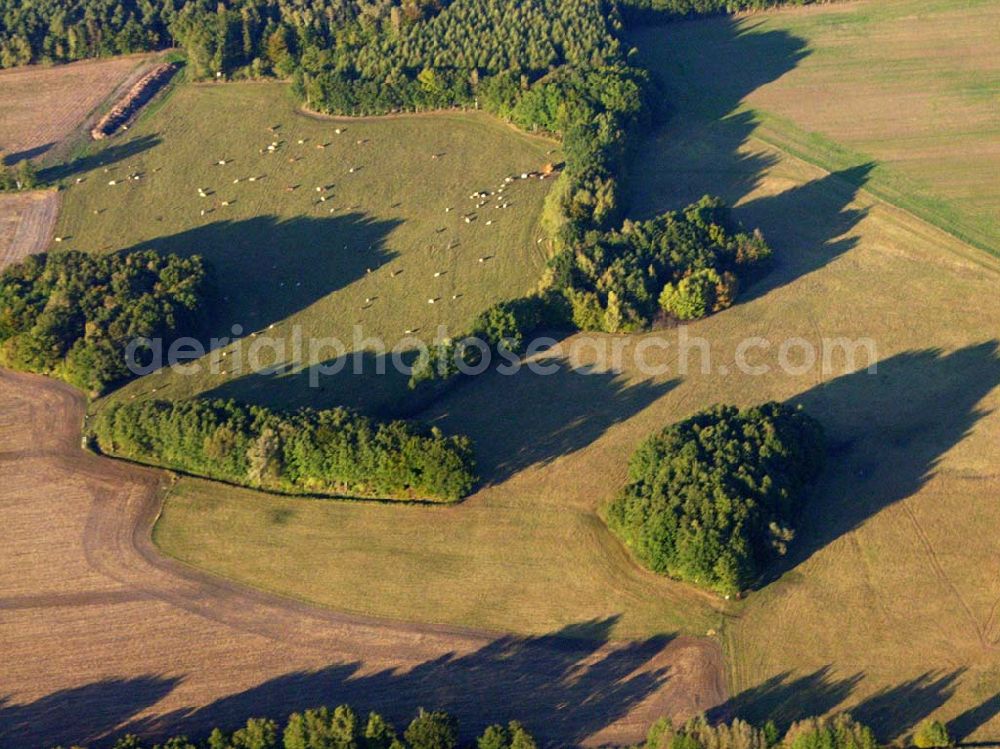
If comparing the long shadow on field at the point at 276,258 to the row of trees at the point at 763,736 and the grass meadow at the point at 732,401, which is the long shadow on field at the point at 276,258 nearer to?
the grass meadow at the point at 732,401

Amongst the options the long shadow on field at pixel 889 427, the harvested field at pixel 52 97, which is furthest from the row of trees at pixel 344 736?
the harvested field at pixel 52 97

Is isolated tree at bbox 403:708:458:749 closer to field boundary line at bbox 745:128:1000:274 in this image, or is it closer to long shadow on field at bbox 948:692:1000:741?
long shadow on field at bbox 948:692:1000:741

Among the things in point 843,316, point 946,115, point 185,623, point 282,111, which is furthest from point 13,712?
point 946,115

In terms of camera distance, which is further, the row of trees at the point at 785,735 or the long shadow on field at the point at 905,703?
the long shadow on field at the point at 905,703

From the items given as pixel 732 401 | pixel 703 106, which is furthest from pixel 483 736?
pixel 703 106

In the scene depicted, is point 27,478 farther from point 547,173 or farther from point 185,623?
point 547,173

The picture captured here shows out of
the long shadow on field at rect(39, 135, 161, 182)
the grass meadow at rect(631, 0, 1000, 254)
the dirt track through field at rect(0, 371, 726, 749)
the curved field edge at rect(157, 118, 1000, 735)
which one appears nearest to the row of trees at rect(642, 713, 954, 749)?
the curved field edge at rect(157, 118, 1000, 735)

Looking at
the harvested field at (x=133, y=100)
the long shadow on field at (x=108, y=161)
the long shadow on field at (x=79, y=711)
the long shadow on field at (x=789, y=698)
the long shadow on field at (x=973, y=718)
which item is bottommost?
the long shadow on field at (x=973, y=718)
